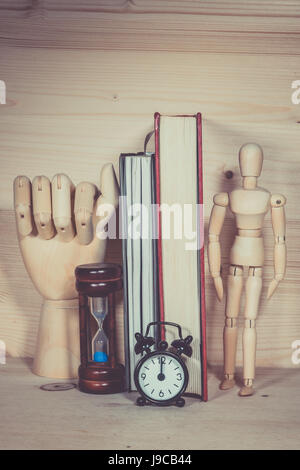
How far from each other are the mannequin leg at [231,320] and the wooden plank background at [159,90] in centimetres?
14

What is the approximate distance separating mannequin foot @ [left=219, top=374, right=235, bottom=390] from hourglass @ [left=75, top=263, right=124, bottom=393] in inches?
7.2

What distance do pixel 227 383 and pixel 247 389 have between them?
5 cm

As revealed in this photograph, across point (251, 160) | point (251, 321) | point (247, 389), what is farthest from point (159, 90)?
point (247, 389)

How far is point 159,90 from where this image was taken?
1336mm

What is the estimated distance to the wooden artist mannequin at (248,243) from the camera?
3.80 ft

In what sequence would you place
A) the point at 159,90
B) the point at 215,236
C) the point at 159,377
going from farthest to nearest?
the point at 159,90 < the point at 215,236 < the point at 159,377

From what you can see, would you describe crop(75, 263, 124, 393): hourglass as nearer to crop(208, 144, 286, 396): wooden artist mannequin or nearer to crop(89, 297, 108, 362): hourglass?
crop(89, 297, 108, 362): hourglass

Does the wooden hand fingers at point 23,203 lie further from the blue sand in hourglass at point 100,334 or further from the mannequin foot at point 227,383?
the mannequin foot at point 227,383

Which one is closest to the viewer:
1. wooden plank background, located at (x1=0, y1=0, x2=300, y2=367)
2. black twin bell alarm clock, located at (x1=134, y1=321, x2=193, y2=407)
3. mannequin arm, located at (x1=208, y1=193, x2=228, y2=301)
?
black twin bell alarm clock, located at (x1=134, y1=321, x2=193, y2=407)

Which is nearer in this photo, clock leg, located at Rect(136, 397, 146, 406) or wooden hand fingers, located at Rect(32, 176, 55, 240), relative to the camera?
clock leg, located at Rect(136, 397, 146, 406)

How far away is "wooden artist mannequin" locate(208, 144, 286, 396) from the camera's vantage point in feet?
3.80

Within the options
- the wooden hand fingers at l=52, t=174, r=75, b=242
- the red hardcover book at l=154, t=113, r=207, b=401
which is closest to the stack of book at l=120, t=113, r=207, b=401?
the red hardcover book at l=154, t=113, r=207, b=401

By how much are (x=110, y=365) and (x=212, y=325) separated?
274mm

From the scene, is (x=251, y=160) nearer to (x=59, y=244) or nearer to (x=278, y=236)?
(x=278, y=236)
